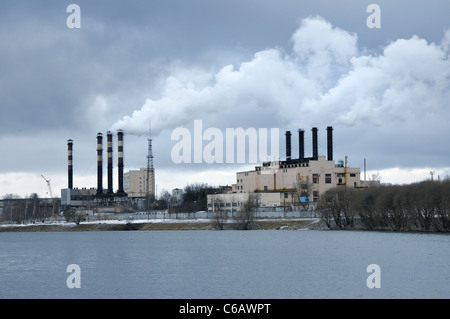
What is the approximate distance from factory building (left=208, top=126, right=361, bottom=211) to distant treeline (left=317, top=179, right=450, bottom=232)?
29887 millimetres

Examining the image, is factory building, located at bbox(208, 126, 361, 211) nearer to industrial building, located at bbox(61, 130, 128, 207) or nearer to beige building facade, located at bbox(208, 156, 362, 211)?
beige building facade, located at bbox(208, 156, 362, 211)

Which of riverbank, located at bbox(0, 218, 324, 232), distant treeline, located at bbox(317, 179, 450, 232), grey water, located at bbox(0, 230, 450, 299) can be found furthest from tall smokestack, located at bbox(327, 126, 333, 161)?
grey water, located at bbox(0, 230, 450, 299)

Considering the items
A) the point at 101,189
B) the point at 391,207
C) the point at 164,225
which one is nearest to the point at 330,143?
the point at 164,225

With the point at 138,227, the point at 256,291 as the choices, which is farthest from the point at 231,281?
the point at 138,227

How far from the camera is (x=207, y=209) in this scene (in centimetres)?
16862

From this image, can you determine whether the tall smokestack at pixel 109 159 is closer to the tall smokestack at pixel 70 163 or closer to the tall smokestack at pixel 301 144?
the tall smokestack at pixel 70 163

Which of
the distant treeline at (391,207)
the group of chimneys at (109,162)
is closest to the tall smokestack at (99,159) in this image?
the group of chimneys at (109,162)

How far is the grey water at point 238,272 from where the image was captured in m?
37.8

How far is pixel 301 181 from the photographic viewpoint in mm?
150875

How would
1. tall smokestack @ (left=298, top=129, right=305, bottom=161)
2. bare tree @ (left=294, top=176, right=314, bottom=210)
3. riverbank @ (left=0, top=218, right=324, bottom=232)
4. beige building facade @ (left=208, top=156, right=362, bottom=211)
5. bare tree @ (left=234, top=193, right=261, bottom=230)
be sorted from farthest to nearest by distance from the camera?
tall smokestack @ (left=298, top=129, right=305, bottom=161), beige building facade @ (left=208, top=156, right=362, bottom=211), bare tree @ (left=294, top=176, right=314, bottom=210), bare tree @ (left=234, top=193, right=261, bottom=230), riverbank @ (left=0, top=218, right=324, bottom=232)

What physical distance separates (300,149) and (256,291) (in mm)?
124480

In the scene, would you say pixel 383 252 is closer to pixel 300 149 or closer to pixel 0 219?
pixel 300 149

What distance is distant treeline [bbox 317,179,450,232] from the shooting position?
92.8 metres

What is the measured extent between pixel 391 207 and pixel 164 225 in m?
56.6
